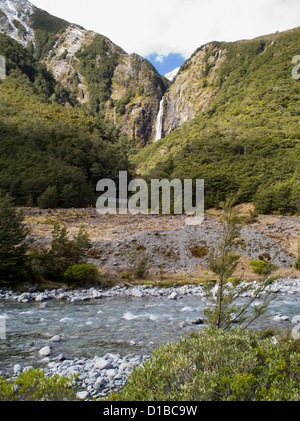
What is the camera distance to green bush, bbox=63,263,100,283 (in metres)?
17.5

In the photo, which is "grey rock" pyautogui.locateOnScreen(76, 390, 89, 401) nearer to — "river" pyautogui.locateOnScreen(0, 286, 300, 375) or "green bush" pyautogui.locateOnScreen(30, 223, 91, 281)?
"river" pyautogui.locateOnScreen(0, 286, 300, 375)

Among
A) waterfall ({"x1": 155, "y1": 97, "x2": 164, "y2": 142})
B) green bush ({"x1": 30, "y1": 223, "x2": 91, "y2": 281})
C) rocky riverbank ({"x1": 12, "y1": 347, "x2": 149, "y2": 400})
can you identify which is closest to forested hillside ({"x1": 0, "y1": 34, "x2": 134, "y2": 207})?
green bush ({"x1": 30, "y1": 223, "x2": 91, "y2": 281})

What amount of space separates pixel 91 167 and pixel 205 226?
44.4 metres

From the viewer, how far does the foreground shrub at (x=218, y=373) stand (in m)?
3.62

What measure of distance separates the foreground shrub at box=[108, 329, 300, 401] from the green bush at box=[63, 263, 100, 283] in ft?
44.3

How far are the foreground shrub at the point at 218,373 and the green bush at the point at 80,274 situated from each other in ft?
44.3

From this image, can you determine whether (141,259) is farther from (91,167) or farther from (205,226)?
(91,167)

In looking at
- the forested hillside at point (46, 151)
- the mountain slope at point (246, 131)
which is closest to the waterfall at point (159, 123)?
the mountain slope at point (246, 131)

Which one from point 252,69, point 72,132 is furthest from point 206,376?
point 252,69

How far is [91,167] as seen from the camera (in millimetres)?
65812

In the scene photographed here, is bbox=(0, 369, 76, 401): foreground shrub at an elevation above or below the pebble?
above

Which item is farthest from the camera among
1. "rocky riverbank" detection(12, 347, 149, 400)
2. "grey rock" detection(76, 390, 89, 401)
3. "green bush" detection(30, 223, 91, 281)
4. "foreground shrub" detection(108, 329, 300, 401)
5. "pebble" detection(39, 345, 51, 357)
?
"green bush" detection(30, 223, 91, 281)

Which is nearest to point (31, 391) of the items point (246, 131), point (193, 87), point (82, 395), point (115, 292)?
point (82, 395)

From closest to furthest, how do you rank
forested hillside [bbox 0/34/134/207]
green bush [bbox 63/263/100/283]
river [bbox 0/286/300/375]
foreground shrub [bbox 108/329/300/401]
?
foreground shrub [bbox 108/329/300/401] < river [bbox 0/286/300/375] < green bush [bbox 63/263/100/283] < forested hillside [bbox 0/34/134/207]
